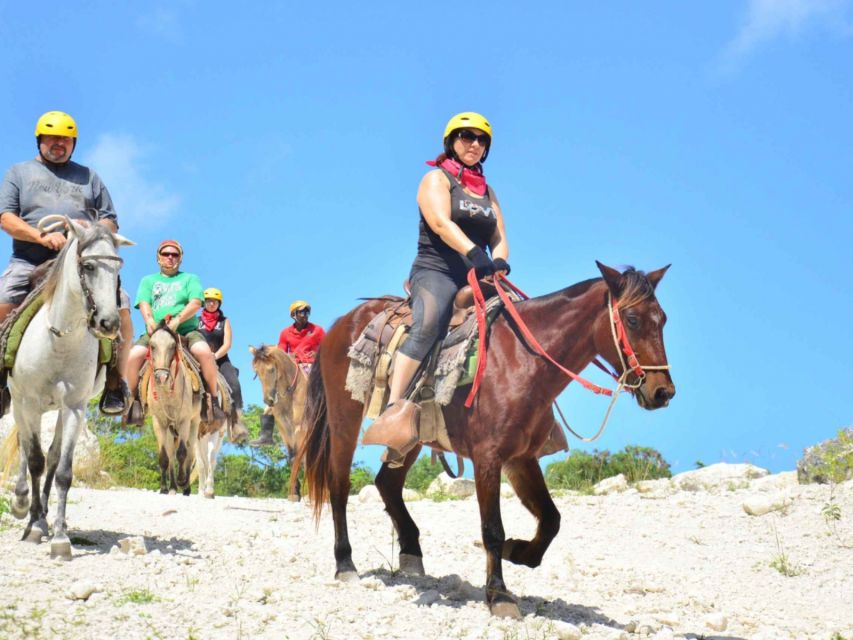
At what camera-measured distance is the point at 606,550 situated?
10781mm

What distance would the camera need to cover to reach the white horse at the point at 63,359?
823 cm

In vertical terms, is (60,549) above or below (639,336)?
below

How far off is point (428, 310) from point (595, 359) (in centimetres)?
131

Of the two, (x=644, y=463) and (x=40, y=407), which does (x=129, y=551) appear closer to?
(x=40, y=407)

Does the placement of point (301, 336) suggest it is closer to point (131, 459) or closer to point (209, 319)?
point (209, 319)

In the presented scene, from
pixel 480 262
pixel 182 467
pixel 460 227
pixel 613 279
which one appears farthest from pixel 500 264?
pixel 182 467

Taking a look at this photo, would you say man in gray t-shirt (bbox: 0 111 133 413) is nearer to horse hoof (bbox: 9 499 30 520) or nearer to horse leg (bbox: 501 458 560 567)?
A: horse hoof (bbox: 9 499 30 520)

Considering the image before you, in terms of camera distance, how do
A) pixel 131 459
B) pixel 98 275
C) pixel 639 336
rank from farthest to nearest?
pixel 131 459 < pixel 98 275 < pixel 639 336

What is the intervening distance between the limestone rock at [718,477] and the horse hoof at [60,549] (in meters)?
9.30

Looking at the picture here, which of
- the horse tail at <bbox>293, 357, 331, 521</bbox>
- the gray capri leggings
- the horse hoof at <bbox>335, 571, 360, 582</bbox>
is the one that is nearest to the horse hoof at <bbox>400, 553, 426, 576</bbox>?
the horse hoof at <bbox>335, 571, 360, 582</bbox>

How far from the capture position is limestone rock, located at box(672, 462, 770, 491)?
14562 millimetres

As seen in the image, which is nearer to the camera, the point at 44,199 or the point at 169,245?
the point at 44,199

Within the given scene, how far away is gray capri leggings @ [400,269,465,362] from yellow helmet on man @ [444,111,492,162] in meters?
1.09

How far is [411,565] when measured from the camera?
27.2 feet
